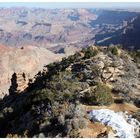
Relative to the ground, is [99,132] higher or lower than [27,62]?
higher

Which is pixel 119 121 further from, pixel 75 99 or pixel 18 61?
pixel 18 61

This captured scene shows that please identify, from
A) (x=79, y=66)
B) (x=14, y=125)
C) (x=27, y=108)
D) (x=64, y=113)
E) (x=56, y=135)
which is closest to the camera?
(x=56, y=135)

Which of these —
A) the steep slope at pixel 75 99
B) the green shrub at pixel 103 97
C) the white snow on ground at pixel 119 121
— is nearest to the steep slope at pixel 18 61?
the steep slope at pixel 75 99

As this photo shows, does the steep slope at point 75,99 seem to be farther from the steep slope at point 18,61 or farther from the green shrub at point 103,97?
the steep slope at point 18,61

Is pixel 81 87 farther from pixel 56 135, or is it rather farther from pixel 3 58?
pixel 3 58

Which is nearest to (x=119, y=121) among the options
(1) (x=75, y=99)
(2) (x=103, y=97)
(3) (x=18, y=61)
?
(2) (x=103, y=97)

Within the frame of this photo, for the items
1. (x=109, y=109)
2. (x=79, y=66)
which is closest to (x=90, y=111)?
(x=109, y=109)
